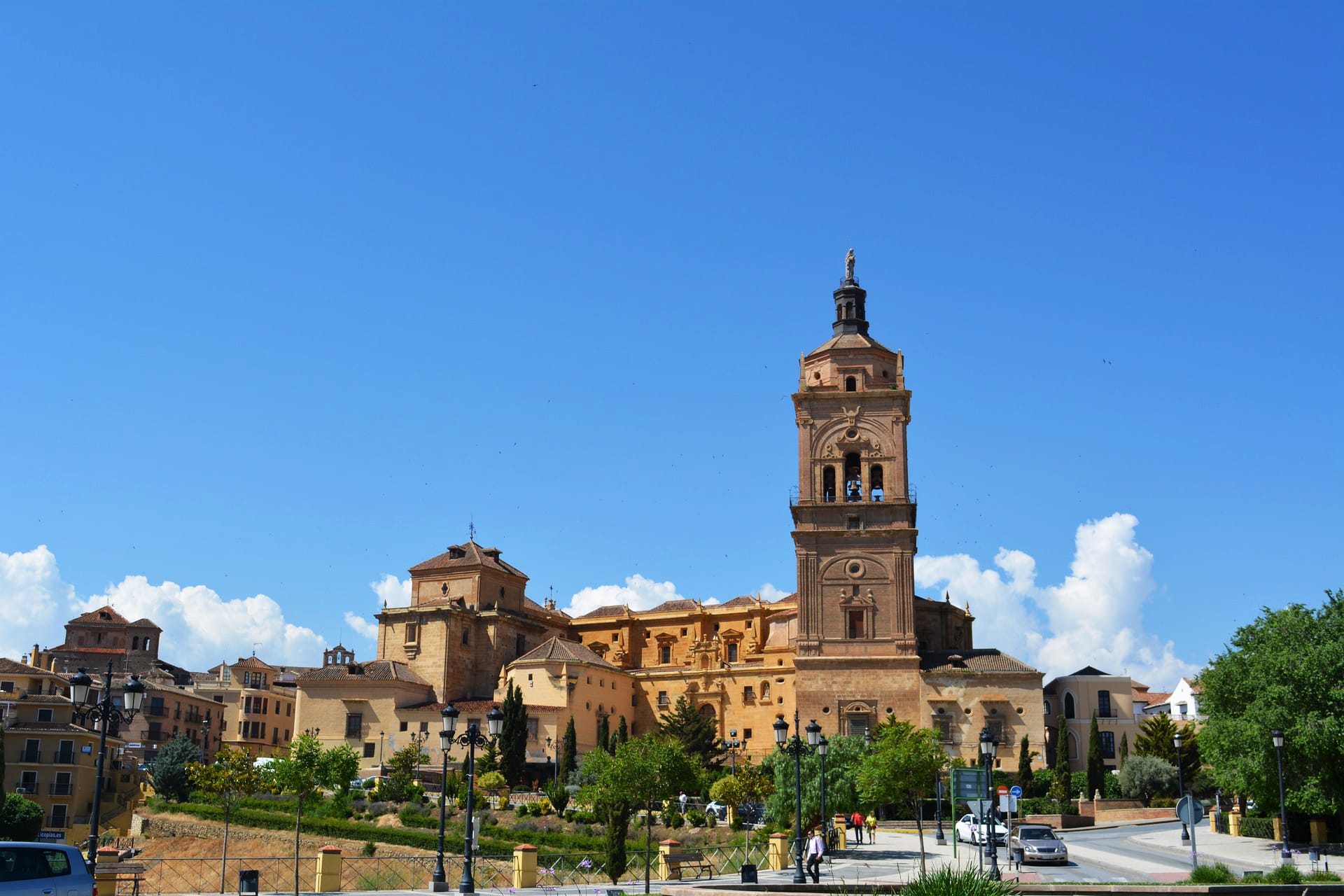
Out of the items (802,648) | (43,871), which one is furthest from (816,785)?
(43,871)

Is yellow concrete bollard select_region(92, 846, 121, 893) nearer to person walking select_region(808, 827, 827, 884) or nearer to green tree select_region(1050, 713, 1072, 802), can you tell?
person walking select_region(808, 827, 827, 884)

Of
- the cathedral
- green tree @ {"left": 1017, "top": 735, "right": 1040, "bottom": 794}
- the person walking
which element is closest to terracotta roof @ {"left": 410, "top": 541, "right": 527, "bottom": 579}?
the cathedral

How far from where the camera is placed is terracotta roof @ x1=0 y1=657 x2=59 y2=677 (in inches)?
2749

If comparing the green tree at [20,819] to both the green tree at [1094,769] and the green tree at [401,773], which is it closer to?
the green tree at [401,773]

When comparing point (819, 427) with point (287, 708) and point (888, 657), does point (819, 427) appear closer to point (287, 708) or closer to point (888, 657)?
point (888, 657)

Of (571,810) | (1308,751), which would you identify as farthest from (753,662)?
(1308,751)

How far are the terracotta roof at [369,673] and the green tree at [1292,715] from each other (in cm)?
4796

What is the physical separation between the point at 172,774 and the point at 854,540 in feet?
126

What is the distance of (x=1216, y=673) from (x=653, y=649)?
163ft

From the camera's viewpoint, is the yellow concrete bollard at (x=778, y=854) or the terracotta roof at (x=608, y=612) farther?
the terracotta roof at (x=608, y=612)

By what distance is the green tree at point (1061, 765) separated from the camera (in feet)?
205

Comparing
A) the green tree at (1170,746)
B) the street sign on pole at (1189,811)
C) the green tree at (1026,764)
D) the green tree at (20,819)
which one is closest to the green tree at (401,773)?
the green tree at (20,819)

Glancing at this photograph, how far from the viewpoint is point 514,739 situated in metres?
66.9

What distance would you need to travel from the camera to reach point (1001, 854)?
128 feet
